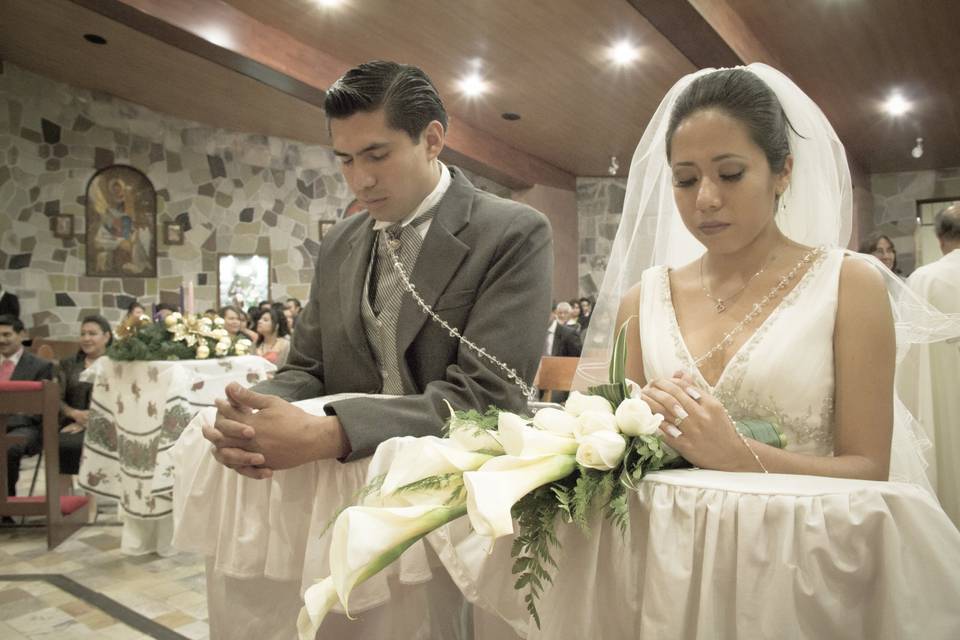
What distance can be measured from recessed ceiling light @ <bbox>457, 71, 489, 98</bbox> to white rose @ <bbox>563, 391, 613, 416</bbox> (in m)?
7.07

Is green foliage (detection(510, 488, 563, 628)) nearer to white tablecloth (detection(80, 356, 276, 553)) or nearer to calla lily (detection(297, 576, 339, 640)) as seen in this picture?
calla lily (detection(297, 576, 339, 640))

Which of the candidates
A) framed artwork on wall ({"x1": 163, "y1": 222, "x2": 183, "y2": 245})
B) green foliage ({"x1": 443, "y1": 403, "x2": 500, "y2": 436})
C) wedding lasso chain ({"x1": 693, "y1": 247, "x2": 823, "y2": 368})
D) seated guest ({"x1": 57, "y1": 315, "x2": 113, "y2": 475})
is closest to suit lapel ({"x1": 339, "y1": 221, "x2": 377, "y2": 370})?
green foliage ({"x1": 443, "y1": 403, "x2": 500, "y2": 436})

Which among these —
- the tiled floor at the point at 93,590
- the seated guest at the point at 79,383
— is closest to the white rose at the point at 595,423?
the tiled floor at the point at 93,590

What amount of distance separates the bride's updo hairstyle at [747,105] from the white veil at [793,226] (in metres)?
0.08

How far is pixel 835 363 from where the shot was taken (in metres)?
1.30

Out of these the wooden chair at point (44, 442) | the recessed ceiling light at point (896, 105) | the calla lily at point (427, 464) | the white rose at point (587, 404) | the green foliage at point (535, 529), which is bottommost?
the wooden chair at point (44, 442)

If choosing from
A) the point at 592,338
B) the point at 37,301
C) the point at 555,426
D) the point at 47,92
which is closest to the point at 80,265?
the point at 37,301

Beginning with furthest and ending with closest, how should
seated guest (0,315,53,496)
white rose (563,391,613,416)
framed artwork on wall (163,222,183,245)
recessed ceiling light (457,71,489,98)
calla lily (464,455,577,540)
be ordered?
framed artwork on wall (163,222,183,245) → recessed ceiling light (457,71,489,98) → seated guest (0,315,53,496) → white rose (563,391,613,416) → calla lily (464,455,577,540)

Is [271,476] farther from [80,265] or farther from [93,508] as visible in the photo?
[80,265]

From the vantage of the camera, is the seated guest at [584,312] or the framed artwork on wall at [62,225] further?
the seated guest at [584,312]

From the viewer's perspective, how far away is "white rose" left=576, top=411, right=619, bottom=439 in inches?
34.3

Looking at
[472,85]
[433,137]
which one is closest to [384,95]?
[433,137]

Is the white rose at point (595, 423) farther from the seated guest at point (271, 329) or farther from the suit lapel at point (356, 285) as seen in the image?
the seated guest at point (271, 329)

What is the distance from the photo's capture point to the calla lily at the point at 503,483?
710 mm
